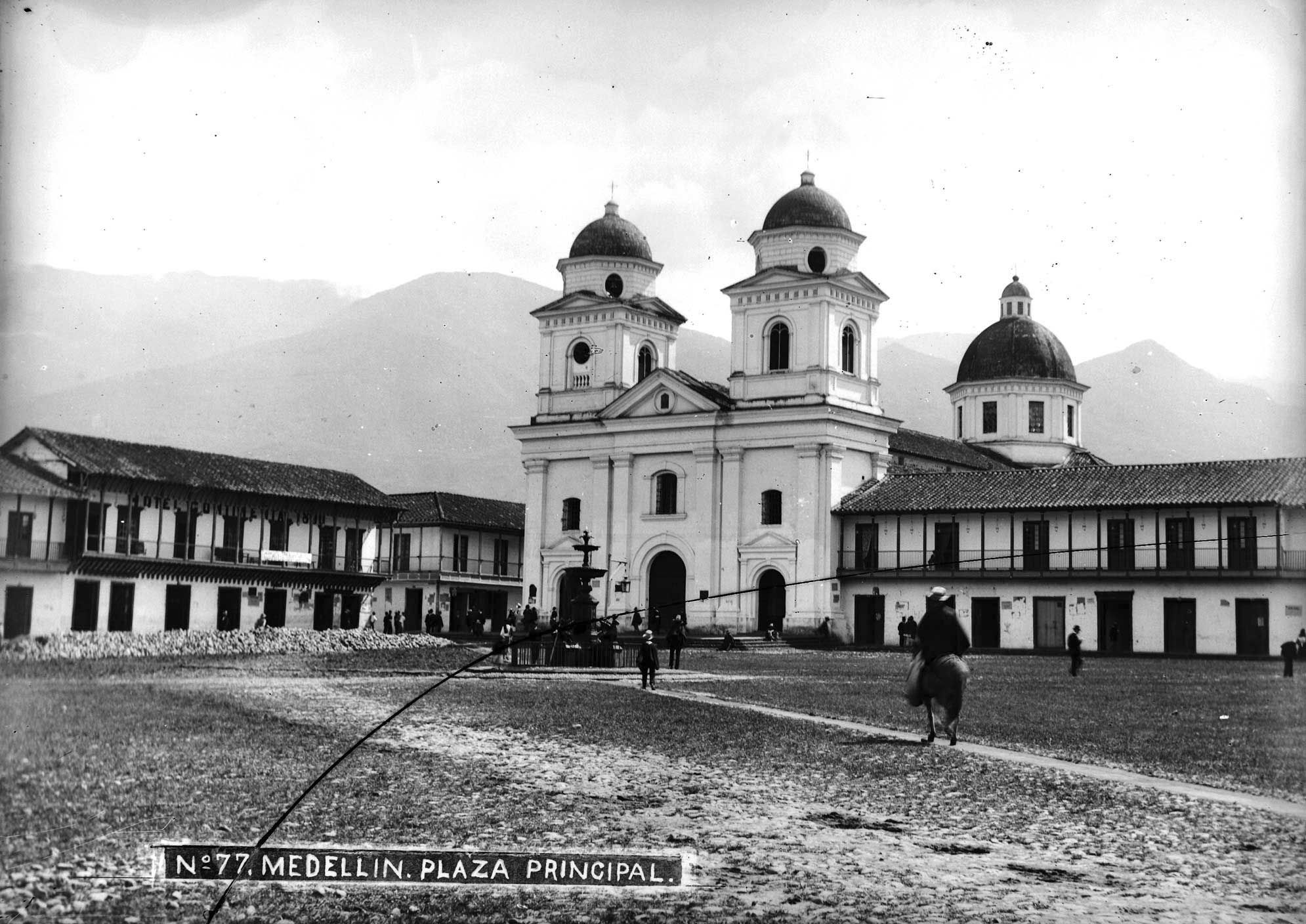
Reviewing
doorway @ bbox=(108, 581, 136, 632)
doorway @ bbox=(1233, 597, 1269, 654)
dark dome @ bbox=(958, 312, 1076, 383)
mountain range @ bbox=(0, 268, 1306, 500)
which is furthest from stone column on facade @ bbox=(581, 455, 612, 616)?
doorway @ bbox=(108, 581, 136, 632)

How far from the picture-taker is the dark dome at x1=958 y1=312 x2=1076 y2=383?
186ft

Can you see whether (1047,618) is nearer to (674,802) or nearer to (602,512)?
(602,512)

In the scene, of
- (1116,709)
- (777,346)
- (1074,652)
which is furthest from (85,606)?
(777,346)

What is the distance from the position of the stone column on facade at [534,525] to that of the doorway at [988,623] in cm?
1561

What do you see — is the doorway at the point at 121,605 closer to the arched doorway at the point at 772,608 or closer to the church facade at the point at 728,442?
the church facade at the point at 728,442

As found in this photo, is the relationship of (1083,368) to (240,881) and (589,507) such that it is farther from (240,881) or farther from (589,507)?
(240,881)

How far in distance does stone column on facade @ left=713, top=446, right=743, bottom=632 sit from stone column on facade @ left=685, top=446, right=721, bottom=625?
196mm

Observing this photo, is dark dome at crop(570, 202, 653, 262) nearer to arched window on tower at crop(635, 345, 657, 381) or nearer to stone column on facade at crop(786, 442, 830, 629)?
arched window on tower at crop(635, 345, 657, 381)

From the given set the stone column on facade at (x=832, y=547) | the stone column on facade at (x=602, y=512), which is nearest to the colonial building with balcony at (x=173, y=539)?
the stone column on facade at (x=832, y=547)

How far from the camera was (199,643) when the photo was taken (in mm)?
15172

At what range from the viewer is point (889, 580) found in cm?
4141

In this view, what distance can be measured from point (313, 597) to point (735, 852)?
51.8 ft

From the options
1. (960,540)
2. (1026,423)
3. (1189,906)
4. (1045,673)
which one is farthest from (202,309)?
(1026,423)

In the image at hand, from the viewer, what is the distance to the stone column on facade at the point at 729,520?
43.8m
